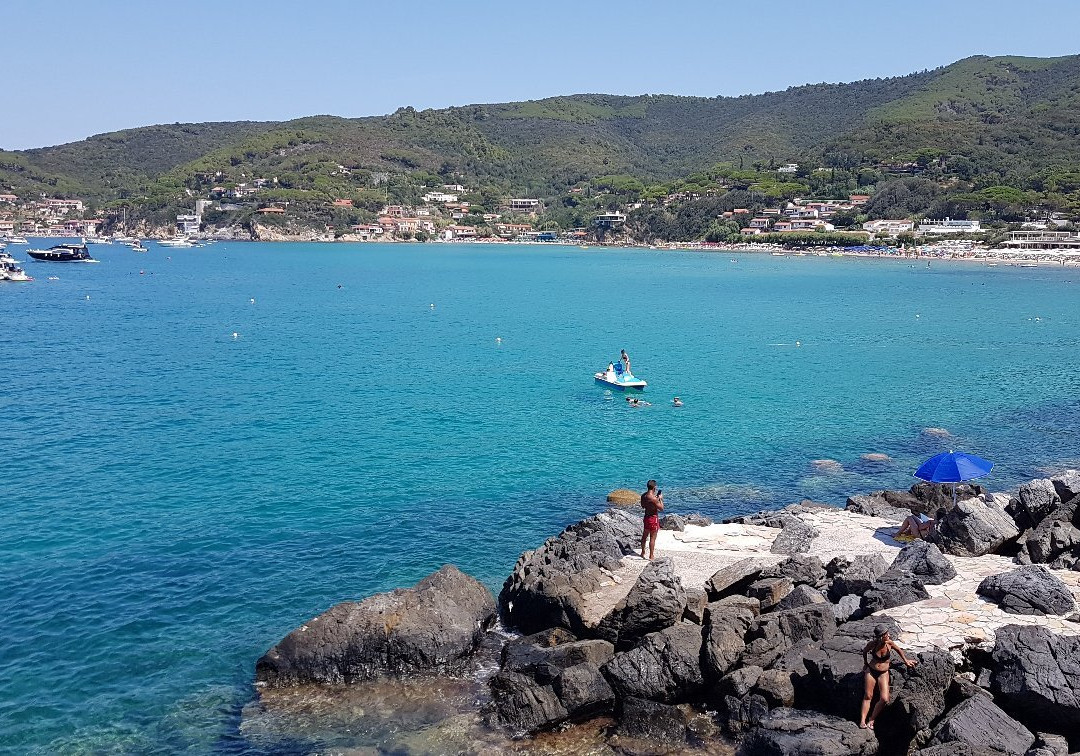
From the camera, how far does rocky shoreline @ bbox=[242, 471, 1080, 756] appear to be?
40.8 ft

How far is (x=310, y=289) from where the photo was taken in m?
99.8

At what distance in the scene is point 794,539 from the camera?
63.7 feet

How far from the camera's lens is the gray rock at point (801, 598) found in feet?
51.9

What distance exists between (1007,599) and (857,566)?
9.21 ft

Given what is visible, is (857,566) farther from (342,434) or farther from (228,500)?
(342,434)

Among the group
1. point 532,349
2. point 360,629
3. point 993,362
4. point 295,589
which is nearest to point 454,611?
point 360,629

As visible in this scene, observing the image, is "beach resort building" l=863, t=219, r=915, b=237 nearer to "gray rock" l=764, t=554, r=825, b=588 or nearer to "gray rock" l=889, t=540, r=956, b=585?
"gray rock" l=889, t=540, r=956, b=585

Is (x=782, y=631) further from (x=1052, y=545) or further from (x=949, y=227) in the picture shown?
(x=949, y=227)

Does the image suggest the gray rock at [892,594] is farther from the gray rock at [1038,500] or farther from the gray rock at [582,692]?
the gray rock at [1038,500]

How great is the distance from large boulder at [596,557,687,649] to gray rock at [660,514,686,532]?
532 cm

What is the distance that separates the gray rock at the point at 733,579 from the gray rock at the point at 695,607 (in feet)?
1.54

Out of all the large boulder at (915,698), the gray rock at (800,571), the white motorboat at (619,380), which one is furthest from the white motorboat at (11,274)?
the large boulder at (915,698)

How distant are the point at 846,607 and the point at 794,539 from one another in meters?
4.08

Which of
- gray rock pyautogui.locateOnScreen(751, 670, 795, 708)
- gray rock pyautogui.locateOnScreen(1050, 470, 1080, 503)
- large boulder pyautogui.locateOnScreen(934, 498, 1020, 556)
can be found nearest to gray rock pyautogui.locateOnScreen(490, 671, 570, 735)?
gray rock pyautogui.locateOnScreen(751, 670, 795, 708)
